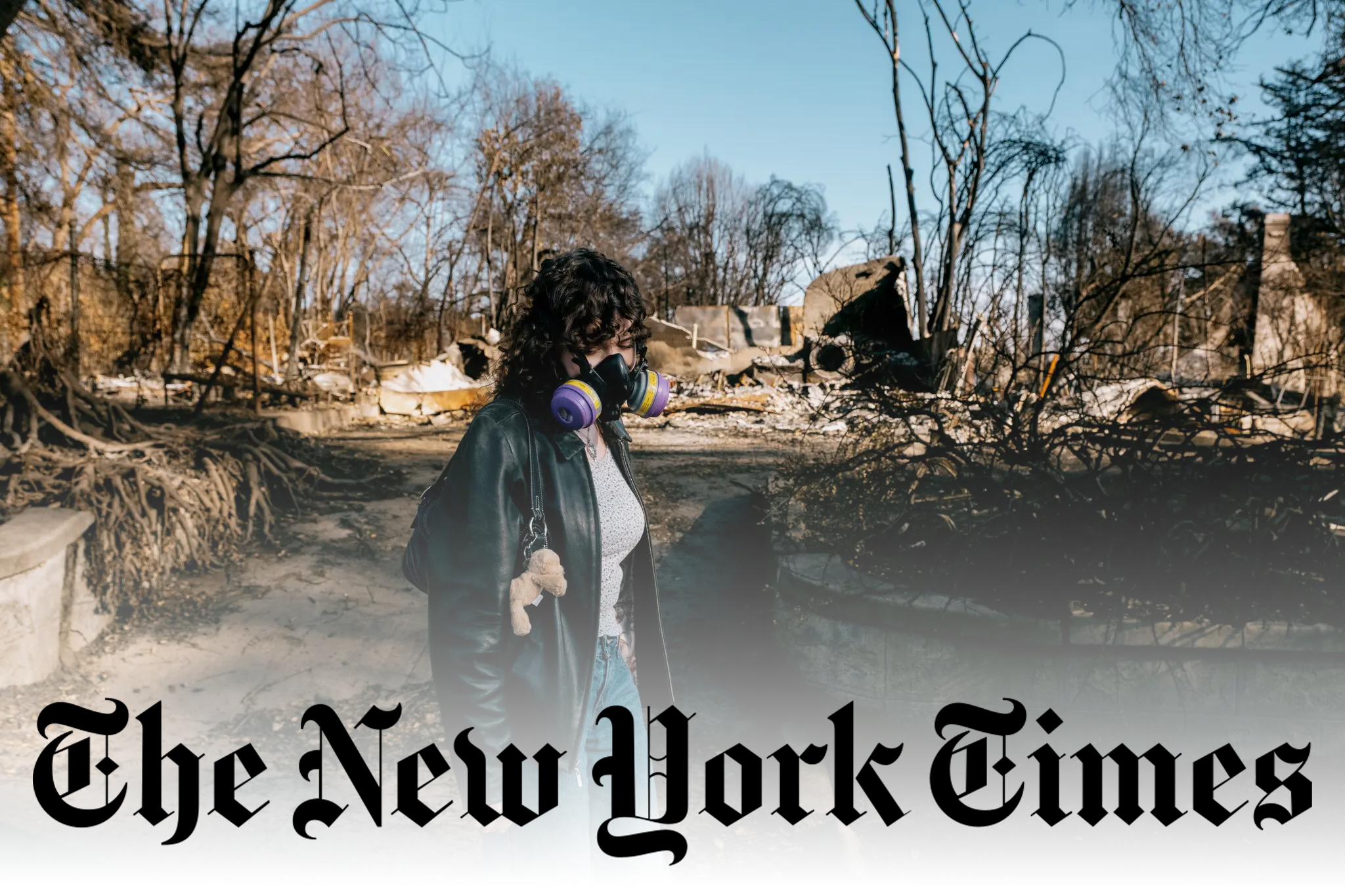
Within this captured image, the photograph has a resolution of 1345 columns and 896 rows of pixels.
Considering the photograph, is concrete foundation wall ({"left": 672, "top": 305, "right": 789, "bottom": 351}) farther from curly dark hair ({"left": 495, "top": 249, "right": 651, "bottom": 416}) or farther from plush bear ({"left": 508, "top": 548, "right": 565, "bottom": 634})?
plush bear ({"left": 508, "top": 548, "right": 565, "bottom": 634})

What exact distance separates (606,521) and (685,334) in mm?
18134

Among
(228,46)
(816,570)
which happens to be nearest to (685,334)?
(228,46)

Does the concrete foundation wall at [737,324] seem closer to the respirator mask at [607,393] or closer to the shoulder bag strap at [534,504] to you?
the respirator mask at [607,393]

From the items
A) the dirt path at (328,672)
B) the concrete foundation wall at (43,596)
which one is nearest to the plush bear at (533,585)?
the dirt path at (328,672)

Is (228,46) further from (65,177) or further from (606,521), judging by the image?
(606,521)

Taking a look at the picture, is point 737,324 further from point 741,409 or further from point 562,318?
point 562,318

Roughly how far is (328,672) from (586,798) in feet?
10.9

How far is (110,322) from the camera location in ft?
26.6

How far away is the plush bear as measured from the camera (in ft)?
6.02

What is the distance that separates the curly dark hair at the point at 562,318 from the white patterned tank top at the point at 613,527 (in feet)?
0.83

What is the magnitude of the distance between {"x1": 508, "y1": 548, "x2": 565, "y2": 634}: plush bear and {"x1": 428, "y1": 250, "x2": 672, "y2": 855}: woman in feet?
0.07

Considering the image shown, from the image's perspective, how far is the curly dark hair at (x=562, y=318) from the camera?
201 centimetres

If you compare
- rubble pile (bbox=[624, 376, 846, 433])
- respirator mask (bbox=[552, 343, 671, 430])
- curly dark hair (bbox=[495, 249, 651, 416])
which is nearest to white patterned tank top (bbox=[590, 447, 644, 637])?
respirator mask (bbox=[552, 343, 671, 430])

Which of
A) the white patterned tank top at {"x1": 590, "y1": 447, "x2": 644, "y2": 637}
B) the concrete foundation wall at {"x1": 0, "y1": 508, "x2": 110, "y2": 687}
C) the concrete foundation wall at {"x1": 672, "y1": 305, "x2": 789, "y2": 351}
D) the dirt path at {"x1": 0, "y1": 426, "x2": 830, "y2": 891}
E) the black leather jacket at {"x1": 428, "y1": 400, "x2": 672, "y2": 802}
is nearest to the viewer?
the black leather jacket at {"x1": 428, "y1": 400, "x2": 672, "y2": 802}
